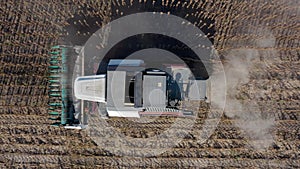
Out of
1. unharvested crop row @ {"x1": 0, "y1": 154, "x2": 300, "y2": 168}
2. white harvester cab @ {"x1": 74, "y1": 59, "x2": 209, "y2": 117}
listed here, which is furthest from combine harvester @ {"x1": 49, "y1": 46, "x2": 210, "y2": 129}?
unharvested crop row @ {"x1": 0, "y1": 154, "x2": 300, "y2": 168}

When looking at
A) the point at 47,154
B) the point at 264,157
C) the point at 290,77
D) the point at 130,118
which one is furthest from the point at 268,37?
the point at 47,154

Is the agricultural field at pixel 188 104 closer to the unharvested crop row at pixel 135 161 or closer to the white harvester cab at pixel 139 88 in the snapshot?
the unharvested crop row at pixel 135 161

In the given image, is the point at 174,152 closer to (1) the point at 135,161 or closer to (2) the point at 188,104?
(1) the point at 135,161

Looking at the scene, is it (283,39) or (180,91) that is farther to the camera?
(283,39)

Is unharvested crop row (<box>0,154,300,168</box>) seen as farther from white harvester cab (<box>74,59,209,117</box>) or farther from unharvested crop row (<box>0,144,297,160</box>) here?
white harvester cab (<box>74,59,209,117</box>)

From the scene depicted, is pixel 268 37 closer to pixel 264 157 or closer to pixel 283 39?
pixel 283 39

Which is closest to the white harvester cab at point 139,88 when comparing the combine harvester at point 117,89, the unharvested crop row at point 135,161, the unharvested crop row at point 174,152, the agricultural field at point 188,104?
the combine harvester at point 117,89
